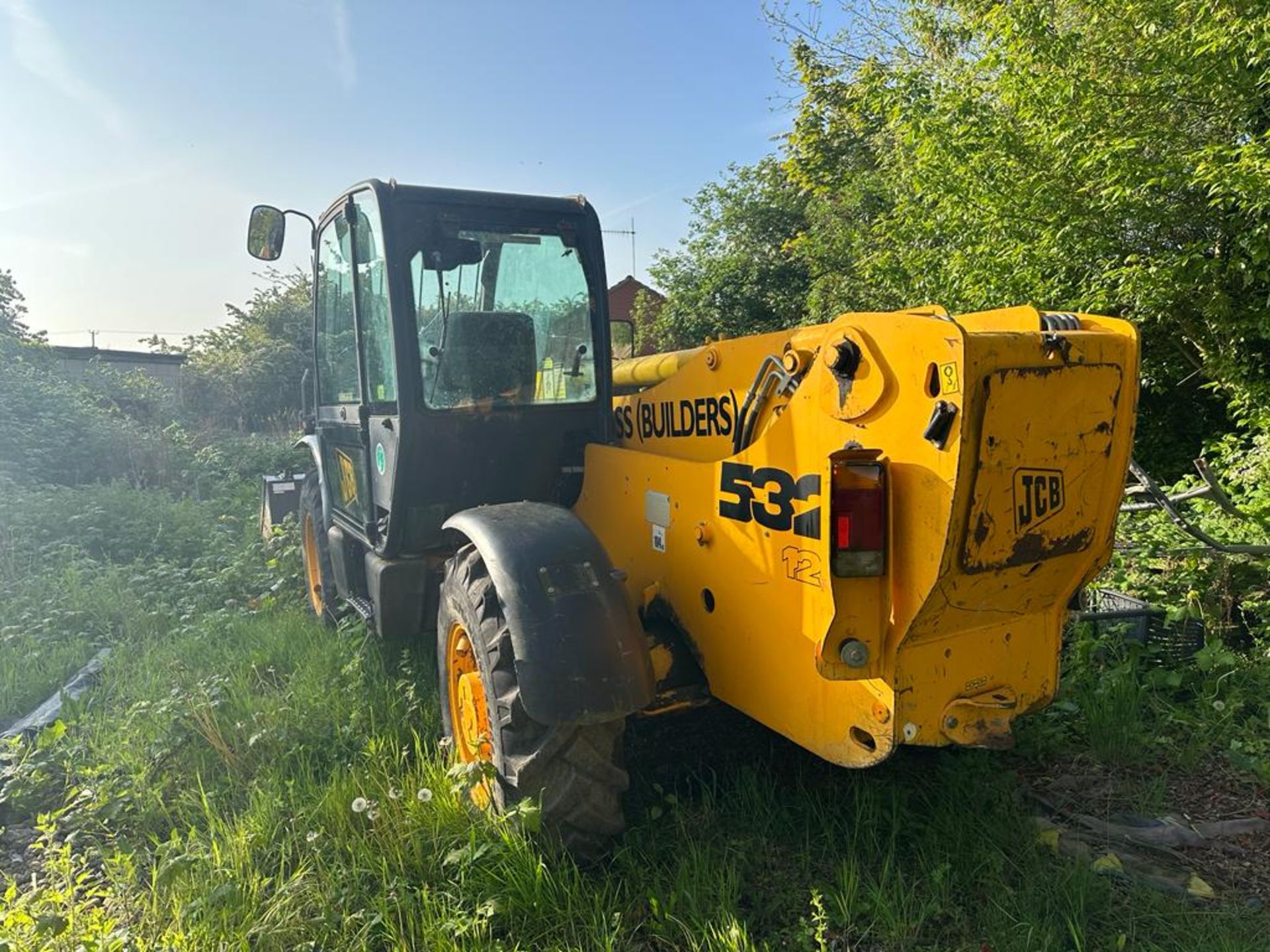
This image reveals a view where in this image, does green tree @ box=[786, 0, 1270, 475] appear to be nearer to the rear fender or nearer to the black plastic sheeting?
the rear fender

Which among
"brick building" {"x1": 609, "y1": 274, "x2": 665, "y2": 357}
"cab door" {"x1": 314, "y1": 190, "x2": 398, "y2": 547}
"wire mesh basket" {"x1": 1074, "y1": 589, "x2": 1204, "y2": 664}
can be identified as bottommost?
"wire mesh basket" {"x1": 1074, "y1": 589, "x2": 1204, "y2": 664}

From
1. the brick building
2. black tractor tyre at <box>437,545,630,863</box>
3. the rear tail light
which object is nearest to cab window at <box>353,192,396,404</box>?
black tractor tyre at <box>437,545,630,863</box>

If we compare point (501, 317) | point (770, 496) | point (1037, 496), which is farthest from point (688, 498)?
point (501, 317)

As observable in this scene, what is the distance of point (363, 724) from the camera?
3420 millimetres

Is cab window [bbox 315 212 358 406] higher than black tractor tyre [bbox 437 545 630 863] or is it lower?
higher

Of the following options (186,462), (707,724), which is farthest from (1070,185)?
(186,462)

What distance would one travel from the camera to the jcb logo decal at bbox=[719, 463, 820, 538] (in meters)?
2.01

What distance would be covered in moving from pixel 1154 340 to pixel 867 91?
4.05m

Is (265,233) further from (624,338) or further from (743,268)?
(743,268)

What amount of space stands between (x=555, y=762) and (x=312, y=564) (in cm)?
366

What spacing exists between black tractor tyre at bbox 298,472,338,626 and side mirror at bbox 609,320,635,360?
79.7 inches

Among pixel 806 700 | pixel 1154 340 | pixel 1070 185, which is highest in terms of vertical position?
pixel 1070 185

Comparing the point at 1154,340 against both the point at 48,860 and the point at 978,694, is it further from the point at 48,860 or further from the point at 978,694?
the point at 48,860

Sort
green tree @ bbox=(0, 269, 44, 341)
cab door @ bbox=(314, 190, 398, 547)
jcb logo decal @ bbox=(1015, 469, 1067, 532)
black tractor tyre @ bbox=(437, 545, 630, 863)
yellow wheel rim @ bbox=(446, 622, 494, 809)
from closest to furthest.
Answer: jcb logo decal @ bbox=(1015, 469, 1067, 532) < black tractor tyre @ bbox=(437, 545, 630, 863) < yellow wheel rim @ bbox=(446, 622, 494, 809) < cab door @ bbox=(314, 190, 398, 547) < green tree @ bbox=(0, 269, 44, 341)
